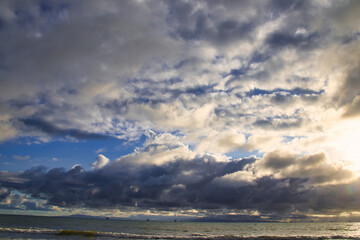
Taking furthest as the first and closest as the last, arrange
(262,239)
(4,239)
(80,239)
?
(262,239)
(80,239)
(4,239)

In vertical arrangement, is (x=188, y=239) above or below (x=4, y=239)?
below

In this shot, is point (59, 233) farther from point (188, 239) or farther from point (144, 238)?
point (188, 239)

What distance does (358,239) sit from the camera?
193ft

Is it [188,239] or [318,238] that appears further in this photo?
[318,238]

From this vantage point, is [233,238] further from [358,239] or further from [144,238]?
[358,239]

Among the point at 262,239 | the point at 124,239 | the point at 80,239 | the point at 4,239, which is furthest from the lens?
the point at 262,239

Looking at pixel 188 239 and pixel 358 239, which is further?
pixel 358 239

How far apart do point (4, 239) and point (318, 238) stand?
68.8 meters

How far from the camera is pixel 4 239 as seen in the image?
40.8 m

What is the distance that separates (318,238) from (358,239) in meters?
10.3

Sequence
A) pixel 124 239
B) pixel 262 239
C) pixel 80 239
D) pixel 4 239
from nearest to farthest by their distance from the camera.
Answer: pixel 4 239 < pixel 80 239 < pixel 124 239 < pixel 262 239

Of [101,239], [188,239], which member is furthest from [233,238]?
[101,239]

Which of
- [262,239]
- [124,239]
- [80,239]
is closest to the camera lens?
[80,239]

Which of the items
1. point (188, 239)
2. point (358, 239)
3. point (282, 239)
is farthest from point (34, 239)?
point (358, 239)
